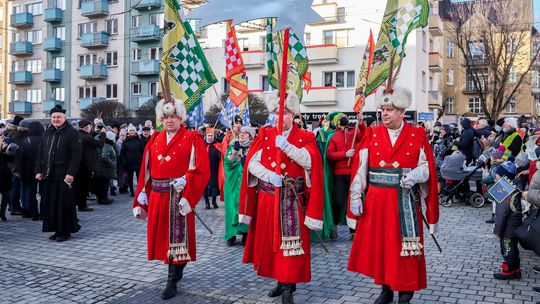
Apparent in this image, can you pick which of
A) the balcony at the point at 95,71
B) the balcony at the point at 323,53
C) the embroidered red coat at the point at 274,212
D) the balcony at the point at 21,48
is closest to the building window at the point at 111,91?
the balcony at the point at 95,71

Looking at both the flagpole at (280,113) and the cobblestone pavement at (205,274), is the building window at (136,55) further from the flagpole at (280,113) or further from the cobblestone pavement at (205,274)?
the flagpole at (280,113)

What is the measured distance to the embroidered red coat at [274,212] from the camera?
17.0 ft

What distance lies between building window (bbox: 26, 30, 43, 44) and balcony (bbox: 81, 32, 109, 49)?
6609 mm

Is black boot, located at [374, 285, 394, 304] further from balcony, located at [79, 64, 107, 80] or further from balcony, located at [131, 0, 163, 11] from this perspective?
balcony, located at [79, 64, 107, 80]

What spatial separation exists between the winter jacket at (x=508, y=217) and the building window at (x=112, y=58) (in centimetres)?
3937

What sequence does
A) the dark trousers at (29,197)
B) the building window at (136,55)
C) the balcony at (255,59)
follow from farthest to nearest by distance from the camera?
the building window at (136,55) < the balcony at (255,59) < the dark trousers at (29,197)

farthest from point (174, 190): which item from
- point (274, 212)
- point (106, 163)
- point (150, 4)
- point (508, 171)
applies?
point (150, 4)

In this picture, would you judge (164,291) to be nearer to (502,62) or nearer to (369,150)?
(369,150)

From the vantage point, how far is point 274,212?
17.2 ft

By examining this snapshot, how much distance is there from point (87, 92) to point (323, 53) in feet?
68.4

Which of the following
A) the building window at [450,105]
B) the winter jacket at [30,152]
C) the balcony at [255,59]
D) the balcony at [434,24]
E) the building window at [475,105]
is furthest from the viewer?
the building window at [450,105]

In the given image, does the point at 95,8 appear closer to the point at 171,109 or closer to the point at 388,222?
the point at 171,109

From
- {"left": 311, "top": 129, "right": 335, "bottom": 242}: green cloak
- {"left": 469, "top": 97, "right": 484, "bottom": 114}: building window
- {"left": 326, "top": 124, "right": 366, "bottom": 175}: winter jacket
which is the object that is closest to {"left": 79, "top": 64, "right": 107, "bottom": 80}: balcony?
{"left": 469, "top": 97, "right": 484, "bottom": 114}: building window

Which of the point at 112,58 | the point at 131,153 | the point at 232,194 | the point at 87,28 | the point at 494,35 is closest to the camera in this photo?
the point at 232,194
